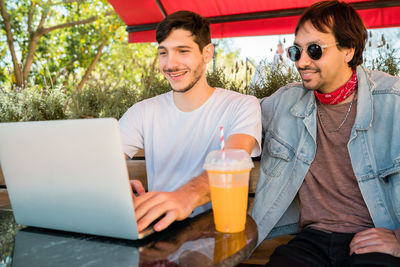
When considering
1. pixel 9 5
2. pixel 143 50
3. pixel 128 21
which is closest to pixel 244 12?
pixel 128 21

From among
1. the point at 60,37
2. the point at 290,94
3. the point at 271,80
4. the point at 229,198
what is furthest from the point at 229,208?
the point at 60,37

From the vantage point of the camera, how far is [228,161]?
108 centimetres

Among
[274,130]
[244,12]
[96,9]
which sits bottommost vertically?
[274,130]

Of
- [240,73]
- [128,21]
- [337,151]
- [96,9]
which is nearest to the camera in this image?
[337,151]

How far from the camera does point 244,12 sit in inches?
173

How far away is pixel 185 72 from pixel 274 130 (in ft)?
1.86

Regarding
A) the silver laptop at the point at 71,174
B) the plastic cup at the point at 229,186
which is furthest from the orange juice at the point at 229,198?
the silver laptop at the point at 71,174

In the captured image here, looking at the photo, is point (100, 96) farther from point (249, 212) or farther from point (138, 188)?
point (138, 188)

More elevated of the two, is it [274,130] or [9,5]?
[9,5]

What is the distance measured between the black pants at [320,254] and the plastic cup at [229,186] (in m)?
0.48

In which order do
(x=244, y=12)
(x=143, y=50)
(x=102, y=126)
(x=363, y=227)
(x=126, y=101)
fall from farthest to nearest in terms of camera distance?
(x=143, y=50)
(x=244, y=12)
(x=126, y=101)
(x=363, y=227)
(x=102, y=126)

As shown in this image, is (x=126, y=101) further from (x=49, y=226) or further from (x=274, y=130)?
(x=49, y=226)

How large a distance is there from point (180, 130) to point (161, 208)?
78 cm

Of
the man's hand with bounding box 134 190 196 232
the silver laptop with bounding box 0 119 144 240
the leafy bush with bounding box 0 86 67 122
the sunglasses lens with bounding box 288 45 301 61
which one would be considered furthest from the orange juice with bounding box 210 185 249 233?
the leafy bush with bounding box 0 86 67 122
